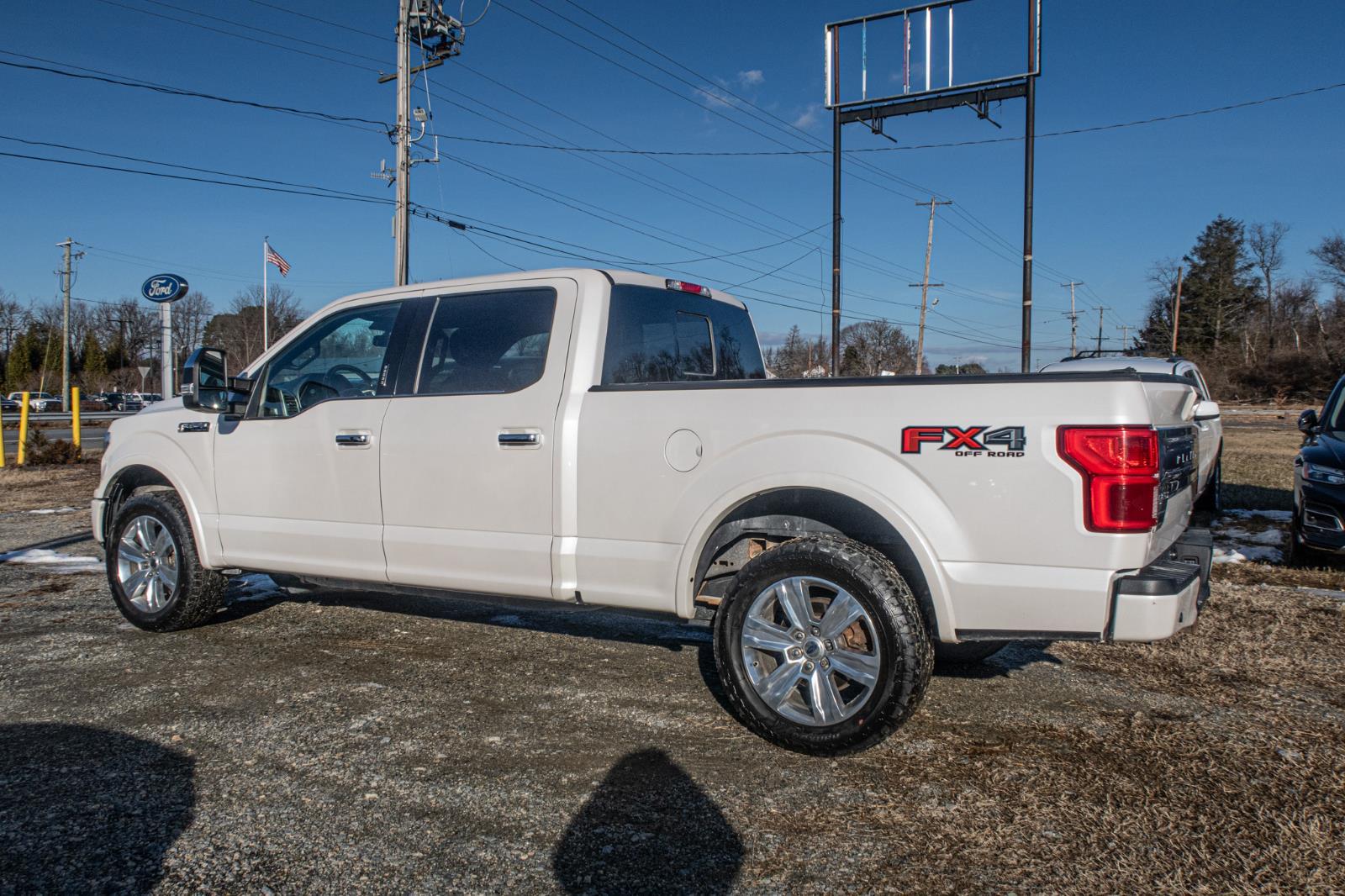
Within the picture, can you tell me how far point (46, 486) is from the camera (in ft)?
44.3

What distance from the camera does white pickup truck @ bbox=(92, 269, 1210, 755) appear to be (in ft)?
10.3

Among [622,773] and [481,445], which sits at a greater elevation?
[481,445]

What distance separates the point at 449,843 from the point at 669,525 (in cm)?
153

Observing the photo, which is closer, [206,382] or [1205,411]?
[206,382]

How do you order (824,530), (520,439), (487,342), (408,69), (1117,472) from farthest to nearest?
1. (408,69)
2. (487,342)
3. (520,439)
4. (824,530)
5. (1117,472)

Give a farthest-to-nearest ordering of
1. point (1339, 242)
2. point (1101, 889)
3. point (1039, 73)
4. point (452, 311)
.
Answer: point (1339, 242) < point (1039, 73) < point (452, 311) < point (1101, 889)

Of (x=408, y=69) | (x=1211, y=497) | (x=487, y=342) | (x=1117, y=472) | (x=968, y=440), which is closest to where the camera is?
(x=1117, y=472)

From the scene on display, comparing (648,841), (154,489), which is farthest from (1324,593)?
(154,489)

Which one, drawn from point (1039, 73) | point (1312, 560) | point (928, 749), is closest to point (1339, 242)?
point (1039, 73)

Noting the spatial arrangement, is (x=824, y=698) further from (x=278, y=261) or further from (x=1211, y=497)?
(x=278, y=261)

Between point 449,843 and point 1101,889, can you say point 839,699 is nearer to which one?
point 1101,889

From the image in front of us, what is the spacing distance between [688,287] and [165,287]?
13345mm

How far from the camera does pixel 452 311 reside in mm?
4738

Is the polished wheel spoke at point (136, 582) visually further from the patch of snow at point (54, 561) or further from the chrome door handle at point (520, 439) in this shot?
the chrome door handle at point (520, 439)
